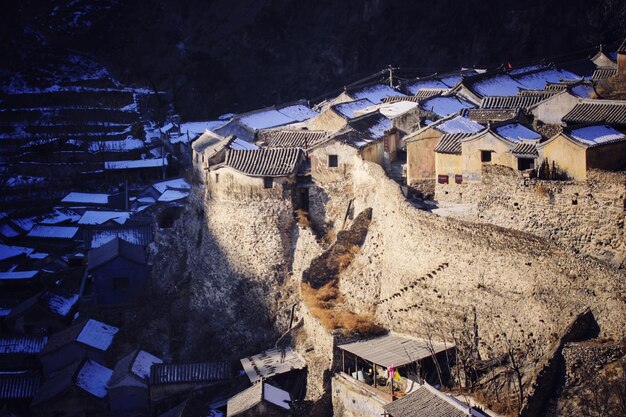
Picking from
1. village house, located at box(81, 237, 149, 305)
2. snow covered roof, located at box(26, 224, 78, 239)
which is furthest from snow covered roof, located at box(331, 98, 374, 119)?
snow covered roof, located at box(26, 224, 78, 239)

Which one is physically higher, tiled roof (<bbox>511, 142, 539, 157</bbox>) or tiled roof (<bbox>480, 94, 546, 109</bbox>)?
tiled roof (<bbox>480, 94, 546, 109</bbox>)

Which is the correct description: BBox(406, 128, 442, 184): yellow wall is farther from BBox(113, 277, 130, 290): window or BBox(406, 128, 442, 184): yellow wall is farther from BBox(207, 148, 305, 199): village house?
BBox(113, 277, 130, 290): window

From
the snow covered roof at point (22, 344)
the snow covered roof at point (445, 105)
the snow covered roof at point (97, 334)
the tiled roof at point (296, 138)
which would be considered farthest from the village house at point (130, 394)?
the snow covered roof at point (445, 105)

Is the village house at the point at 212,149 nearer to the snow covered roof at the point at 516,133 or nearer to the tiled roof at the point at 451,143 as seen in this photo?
the tiled roof at the point at 451,143

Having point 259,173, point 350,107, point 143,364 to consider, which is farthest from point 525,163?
point 350,107

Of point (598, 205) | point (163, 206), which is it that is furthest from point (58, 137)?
point (598, 205)
